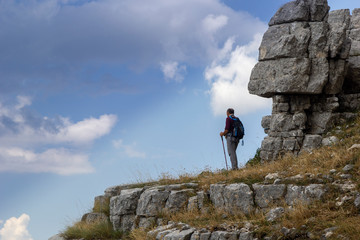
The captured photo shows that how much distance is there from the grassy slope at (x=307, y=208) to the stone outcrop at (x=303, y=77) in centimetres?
197

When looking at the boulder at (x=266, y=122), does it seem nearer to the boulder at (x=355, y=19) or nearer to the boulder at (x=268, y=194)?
the boulder at (x=355, y=19)

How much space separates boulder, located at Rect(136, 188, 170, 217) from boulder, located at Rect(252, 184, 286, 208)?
391cm

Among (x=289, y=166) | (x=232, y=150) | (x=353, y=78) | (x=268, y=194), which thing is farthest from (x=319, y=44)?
(x=268, y=194)

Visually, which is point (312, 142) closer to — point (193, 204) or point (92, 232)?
point (193, 204)

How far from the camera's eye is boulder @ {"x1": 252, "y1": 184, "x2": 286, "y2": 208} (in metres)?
14.2

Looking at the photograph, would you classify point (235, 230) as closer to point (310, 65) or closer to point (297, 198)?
point (297, 198)

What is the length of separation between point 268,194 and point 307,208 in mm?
1847

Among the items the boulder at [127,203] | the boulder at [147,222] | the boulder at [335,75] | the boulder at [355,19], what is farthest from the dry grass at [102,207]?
the boulder at [355,19]

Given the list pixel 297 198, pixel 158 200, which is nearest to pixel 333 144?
pixel 297 198

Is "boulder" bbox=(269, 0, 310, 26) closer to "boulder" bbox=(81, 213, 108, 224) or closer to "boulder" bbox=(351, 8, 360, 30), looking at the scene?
"boulder" bbox=(351, 8, 360, 30)

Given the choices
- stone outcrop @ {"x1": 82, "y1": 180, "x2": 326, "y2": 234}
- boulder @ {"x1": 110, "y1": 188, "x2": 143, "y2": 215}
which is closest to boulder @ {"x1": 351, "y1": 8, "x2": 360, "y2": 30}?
stone outcrop @ {"x1": 82, "y1": 180, "x2": 326, "y2": 234}

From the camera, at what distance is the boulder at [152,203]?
55.0ft

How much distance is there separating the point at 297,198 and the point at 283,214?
1115 mm

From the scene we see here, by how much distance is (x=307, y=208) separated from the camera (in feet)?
41.9
